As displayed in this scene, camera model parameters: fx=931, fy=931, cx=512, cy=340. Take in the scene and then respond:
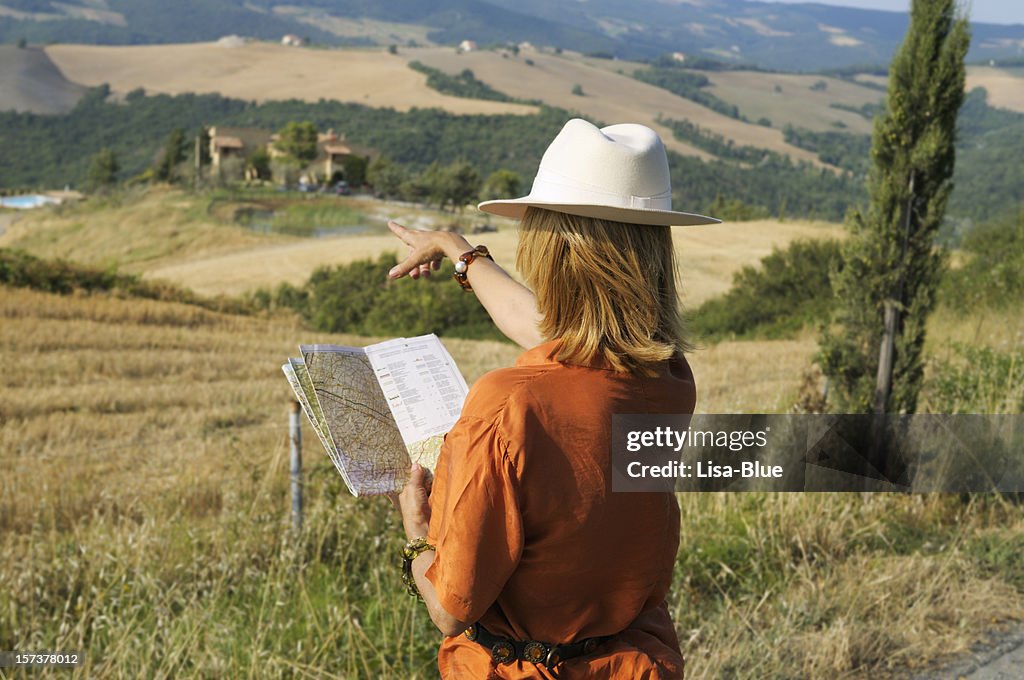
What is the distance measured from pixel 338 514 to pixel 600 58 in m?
199

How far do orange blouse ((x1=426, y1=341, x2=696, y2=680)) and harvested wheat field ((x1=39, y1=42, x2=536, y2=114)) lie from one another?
118 metres

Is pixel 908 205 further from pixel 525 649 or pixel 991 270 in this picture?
pixel 991 270

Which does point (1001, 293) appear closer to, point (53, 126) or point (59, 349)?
point (59, 349)

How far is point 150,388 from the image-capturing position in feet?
40.8

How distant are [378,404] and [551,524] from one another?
0.60 meters

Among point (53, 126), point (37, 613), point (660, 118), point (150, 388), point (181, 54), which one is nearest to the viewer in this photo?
point (37, 613)

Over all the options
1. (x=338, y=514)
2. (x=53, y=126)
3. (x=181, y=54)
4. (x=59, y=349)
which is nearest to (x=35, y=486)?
(x=338, y=514)

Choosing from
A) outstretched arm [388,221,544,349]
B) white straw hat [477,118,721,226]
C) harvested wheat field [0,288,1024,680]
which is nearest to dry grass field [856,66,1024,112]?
harvested wheat field [0,288,1024,680]

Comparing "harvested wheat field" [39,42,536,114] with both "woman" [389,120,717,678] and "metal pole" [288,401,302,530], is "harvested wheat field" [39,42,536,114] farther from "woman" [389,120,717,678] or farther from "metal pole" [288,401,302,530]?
"woman" [389,120,717,678]

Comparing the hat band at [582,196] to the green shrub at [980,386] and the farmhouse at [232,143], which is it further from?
the farmhouse at [232,143]

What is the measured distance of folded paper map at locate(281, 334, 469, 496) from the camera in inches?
76.1

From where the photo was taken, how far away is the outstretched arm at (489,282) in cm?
191

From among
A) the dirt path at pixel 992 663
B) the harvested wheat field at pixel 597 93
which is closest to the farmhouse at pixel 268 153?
the harvested wheat field at pixel 597 93

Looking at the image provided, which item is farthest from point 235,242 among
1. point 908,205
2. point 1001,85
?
point 1001,85
